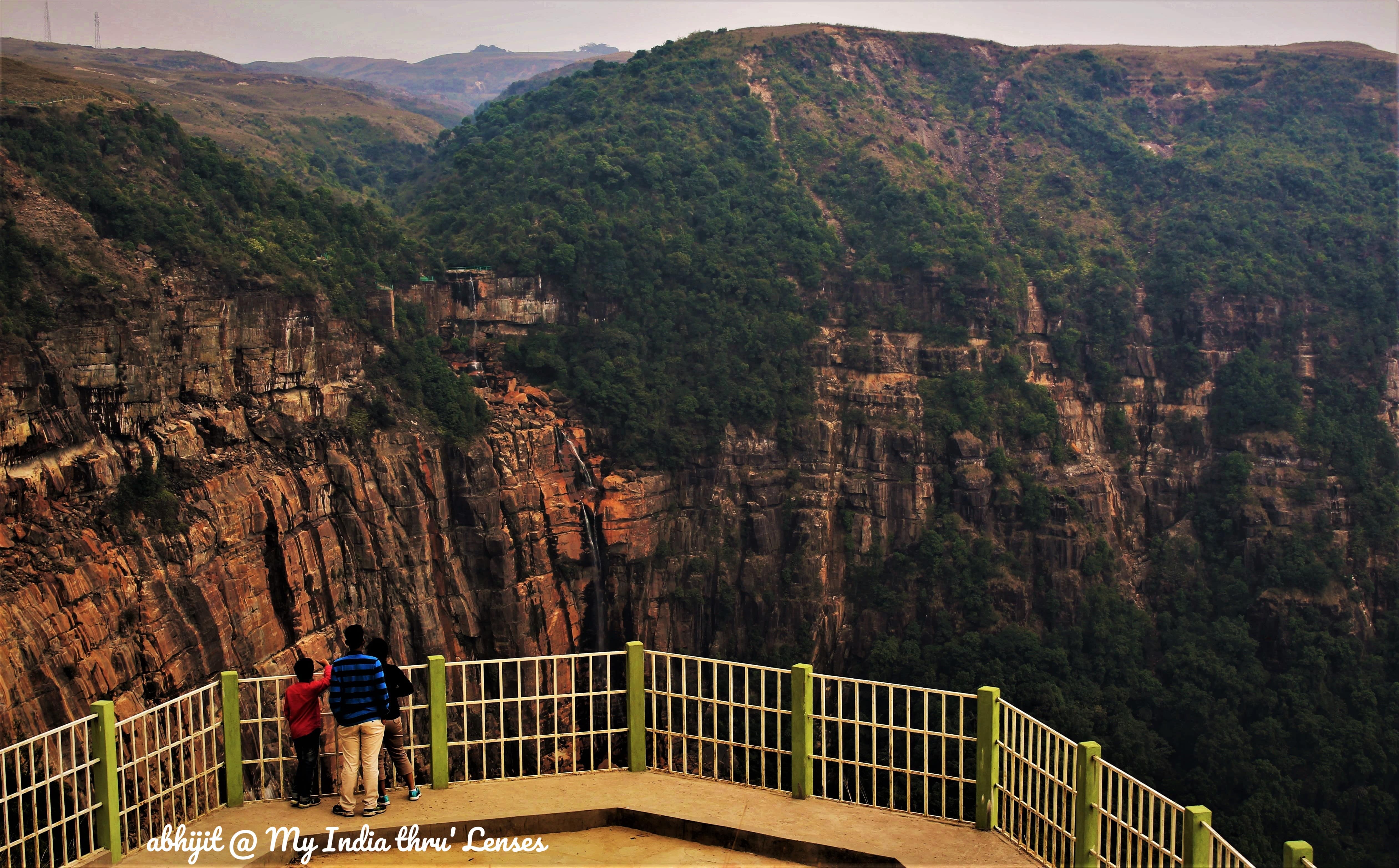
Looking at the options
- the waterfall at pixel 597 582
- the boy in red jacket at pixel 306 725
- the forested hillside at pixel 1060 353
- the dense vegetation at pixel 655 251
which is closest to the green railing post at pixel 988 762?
the boy in red jacket at pixel 306 725

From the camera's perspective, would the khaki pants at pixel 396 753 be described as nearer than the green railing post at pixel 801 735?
Yes

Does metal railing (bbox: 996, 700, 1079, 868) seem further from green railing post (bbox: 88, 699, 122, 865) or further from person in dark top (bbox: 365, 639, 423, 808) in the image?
green railing post (bbox: 88, 699, 122, 865)

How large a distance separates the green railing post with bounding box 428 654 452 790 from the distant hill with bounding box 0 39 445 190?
33.2m

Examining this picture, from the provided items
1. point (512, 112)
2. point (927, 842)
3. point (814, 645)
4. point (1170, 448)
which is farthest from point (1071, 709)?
point (512, 112)

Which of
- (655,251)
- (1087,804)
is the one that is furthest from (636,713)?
(655,251)

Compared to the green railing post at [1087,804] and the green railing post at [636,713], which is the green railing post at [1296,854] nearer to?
the green railing post at [1087,804]

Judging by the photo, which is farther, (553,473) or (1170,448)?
(1170,448)

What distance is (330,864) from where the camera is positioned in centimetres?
1018

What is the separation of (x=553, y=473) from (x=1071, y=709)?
63.3 ft

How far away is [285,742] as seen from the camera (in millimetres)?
28219

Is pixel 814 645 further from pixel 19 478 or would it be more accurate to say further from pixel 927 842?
pixel 927 842

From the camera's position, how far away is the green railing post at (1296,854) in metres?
7.62

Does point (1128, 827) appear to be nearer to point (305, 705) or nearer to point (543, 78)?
point (305, 705)

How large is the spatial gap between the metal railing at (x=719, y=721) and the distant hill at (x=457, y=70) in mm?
74120
